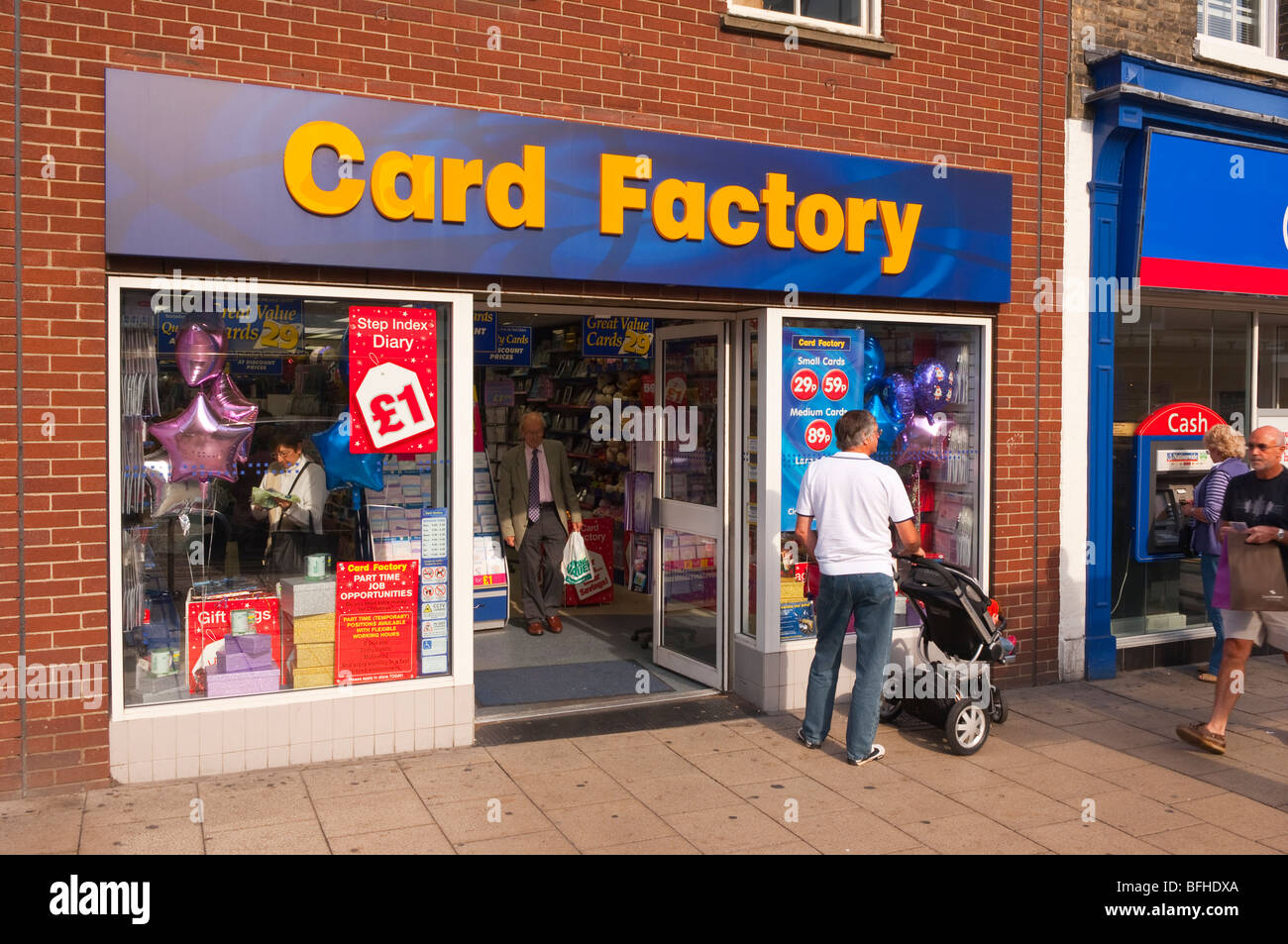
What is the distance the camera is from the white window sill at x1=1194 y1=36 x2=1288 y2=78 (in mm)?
8773

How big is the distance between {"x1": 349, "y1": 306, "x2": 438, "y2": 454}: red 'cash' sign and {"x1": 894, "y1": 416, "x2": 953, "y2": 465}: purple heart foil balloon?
10.9 feet

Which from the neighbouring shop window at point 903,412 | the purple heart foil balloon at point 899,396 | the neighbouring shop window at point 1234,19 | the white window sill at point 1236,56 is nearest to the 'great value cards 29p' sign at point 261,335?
the neighbouring shop window at point 903,412

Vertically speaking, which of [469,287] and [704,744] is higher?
[469,287]

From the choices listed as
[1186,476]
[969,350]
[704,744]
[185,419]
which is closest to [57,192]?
[185,419]

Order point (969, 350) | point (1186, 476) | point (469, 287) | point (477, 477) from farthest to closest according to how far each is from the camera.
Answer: point (477, 477), point (1186, 476), point (969, 350), point (469, 287)

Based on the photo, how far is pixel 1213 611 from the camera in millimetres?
8695

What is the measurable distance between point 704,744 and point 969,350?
3.45m

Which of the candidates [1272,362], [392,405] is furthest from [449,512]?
[1272,362]

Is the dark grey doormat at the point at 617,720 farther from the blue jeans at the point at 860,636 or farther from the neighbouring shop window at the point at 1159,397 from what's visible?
the neighbouring shop window at the point at 1159,397

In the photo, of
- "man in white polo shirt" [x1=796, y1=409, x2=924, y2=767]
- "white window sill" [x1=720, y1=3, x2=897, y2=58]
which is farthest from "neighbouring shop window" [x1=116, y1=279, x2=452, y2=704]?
"white window sill" [x1=720, y1=3, x2=897, y2=58]

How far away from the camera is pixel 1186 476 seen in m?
8.99

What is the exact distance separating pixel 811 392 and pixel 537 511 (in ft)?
9.73

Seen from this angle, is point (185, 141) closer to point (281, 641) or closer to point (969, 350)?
point (281, 641)

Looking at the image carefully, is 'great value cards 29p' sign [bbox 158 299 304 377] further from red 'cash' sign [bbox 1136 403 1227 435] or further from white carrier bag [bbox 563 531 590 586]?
red 'cash' sign [bbox 1136 403 1227 435]
